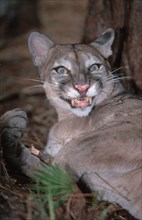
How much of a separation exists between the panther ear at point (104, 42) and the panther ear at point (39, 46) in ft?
1.38

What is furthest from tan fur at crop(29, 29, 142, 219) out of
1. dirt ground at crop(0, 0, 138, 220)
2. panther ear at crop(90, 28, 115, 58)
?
dirt ground at crop(0, 0, 138, 220)

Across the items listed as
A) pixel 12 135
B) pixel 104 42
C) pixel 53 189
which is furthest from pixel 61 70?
pixel 53 189

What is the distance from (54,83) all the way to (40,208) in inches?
52.4

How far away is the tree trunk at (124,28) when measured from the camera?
4.80 meters

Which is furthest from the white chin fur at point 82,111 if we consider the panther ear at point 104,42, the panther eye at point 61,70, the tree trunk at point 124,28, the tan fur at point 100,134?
the tree trunk at point 124,28

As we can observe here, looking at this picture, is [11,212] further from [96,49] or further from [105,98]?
[96,49]

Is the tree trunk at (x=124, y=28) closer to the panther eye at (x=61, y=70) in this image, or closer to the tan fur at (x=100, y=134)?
the tan fur at (x=100, y=134)

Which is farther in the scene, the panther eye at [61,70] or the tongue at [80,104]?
the panther eye at [61,70]

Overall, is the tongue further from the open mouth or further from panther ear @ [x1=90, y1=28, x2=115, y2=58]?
panther ear @ [x1=90, y1=28, x2=115, y2=58]

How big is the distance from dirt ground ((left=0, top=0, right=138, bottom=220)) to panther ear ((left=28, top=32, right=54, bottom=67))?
27 cm

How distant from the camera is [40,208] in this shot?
3066 millimetres

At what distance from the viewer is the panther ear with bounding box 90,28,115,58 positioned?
4312 millimetres

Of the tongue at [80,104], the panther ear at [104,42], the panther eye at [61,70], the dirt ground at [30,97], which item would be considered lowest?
the dirt ground at [30,97]

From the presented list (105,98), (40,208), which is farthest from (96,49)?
(40,208)
